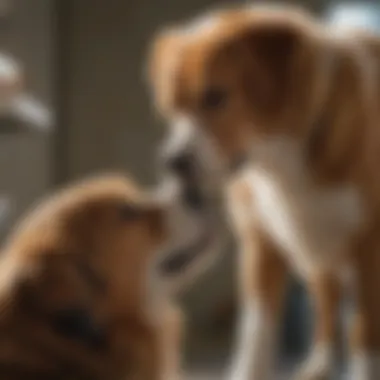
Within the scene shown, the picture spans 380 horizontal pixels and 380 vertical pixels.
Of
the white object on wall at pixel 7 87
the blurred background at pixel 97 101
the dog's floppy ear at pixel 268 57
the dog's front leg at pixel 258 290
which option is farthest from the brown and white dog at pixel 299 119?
the blurred background at pixel 97 101

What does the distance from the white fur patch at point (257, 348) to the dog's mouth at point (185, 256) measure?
0.20 metres

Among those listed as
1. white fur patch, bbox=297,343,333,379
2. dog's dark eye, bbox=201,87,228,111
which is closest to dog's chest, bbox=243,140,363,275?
dog's dark eye, bbox=201,87,228,111

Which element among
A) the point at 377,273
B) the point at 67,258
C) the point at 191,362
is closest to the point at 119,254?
the point at 67,258

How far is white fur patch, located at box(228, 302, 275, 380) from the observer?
135 centimetres

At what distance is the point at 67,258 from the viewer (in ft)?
3.29

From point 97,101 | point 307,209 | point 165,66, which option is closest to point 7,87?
point 165,66

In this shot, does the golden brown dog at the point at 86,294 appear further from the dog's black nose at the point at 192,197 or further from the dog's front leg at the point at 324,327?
the dog's front leg at the point at 324,327

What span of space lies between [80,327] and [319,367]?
522 millimetres

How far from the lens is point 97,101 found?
74.9 inches

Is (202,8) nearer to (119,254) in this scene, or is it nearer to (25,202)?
(25,202)

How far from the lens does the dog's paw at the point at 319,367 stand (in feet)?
4.54

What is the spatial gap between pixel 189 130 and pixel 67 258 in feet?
0.88

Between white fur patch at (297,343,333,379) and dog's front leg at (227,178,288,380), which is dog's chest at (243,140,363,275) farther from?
white fur patch at (297,343,333,379)

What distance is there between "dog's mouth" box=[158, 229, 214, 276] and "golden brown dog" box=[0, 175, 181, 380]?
0.13ft
